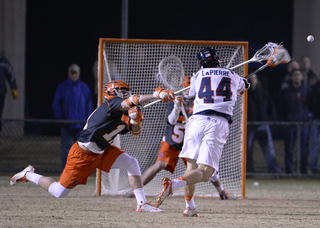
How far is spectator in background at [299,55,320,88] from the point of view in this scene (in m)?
8.58

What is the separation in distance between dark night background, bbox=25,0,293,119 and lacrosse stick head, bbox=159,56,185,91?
348 cm

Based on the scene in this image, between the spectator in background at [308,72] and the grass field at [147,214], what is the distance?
256 centimetres

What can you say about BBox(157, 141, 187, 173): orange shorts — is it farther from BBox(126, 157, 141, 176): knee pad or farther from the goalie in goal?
BBox(126, 157, 141, 176): knee pad

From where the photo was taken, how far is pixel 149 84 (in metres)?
6.22

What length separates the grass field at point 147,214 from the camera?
12.5 feet

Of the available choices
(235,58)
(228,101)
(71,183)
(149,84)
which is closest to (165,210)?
(71,183)

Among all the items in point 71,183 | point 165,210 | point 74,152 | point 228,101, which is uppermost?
point 228,101

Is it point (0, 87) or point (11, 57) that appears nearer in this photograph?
point (0, 87)

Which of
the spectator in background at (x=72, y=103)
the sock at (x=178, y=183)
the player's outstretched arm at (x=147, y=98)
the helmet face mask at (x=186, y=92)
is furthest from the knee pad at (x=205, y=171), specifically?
the spectator in background at (x=72, y=103)

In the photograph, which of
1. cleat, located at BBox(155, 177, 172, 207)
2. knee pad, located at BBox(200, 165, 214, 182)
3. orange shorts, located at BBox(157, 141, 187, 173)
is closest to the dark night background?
orange shorts, located at BBox(157, 141, 187, 173)

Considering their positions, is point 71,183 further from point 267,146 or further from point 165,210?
point 267,146

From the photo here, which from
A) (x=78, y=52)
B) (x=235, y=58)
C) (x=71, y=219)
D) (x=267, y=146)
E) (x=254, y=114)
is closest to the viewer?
(x=71, y=219)

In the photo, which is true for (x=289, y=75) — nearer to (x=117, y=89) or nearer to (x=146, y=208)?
(x=117, y=89)

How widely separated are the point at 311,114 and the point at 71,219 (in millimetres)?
5886
